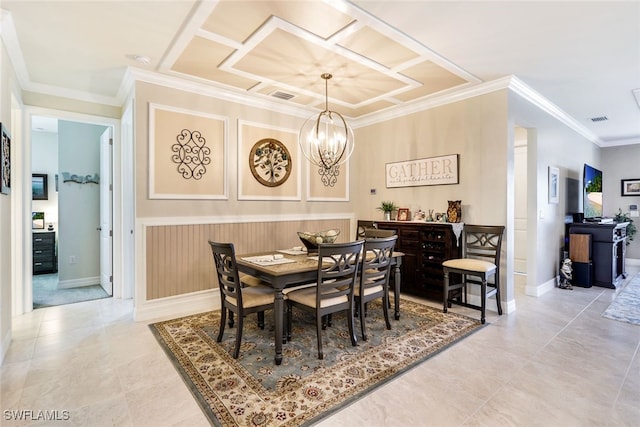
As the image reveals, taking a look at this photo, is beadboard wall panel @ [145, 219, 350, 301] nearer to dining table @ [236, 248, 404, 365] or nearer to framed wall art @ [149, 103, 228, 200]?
framed wall art @ [149, 103, 228, 200]

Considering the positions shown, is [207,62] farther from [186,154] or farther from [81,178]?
[81,178]

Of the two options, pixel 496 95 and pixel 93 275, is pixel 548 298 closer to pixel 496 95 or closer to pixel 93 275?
pixel 496 95

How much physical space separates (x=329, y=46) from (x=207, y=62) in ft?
4.21

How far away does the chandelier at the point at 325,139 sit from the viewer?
362 cm

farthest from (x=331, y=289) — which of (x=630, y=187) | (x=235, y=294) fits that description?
(x=630, y=187)

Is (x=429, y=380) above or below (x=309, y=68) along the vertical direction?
below

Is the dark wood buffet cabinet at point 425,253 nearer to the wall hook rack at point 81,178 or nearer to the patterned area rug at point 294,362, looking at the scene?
the patterned area rug at point 294,362

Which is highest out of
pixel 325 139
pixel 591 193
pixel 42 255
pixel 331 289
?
pixel 325 139

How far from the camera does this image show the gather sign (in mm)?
4145

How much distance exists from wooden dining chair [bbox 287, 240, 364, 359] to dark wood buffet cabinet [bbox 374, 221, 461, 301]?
1.54m

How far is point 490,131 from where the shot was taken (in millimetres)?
3752

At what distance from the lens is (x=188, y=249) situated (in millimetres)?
3770

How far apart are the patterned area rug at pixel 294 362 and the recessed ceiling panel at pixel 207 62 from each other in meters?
2.68

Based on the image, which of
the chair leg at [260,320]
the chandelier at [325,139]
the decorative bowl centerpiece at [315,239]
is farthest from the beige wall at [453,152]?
the chair leg at [260,320]
